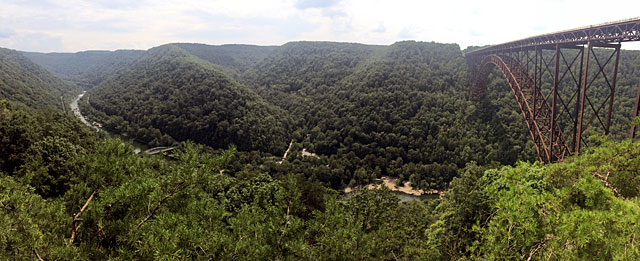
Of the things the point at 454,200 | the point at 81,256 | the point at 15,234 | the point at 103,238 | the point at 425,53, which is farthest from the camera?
the point at 425,53

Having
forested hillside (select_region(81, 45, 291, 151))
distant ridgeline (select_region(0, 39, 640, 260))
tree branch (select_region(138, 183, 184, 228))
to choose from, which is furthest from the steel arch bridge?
forested hillside (select_region(81, 45, 291, 151))

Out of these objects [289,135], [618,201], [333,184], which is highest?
[618,201]

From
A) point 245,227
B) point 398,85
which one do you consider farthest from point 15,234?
point 398,85

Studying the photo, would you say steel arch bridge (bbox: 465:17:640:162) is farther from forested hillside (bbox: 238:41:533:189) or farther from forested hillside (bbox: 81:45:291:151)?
forested hillside (bbox: 81:45:291:151)

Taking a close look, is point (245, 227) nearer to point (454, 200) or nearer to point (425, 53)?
point (454, 200)

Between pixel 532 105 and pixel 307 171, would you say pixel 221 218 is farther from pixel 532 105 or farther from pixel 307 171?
pixel 307 171

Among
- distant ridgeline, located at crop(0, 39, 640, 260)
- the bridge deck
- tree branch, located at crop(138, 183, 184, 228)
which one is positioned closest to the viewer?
distant ridgeline, located at crop(0, 39, 640, 260)

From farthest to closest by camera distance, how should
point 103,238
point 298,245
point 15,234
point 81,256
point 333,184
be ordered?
1. point 333,184
2. point 298,245
3. point 103,238
4. point 81,256
5. point 15,234
